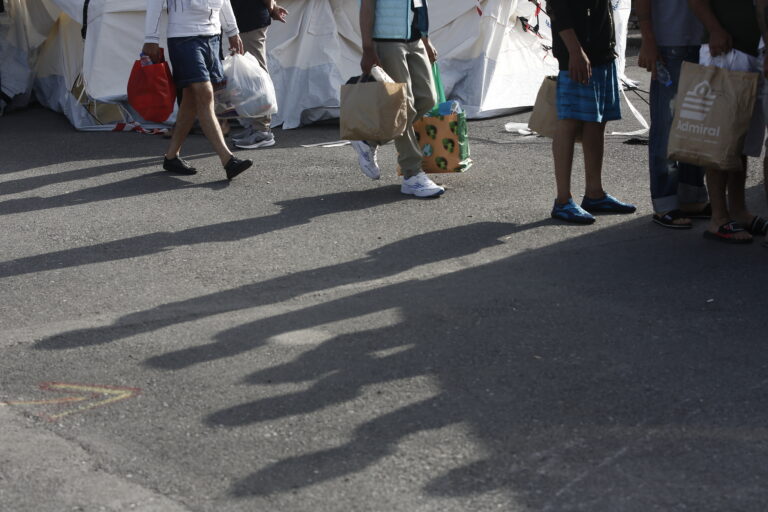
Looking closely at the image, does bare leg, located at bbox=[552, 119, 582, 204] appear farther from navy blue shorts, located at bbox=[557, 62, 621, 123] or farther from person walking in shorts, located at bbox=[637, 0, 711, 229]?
person walking in shorts, located at bbox=[637, 0, 711, 229]

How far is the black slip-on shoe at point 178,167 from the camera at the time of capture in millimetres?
7934

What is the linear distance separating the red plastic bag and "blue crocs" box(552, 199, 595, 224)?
9.49 ft

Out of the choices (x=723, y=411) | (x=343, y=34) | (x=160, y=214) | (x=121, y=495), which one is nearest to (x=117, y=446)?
(x=121, y=495)

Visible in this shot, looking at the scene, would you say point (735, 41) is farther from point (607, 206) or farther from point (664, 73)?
point (607, 206)

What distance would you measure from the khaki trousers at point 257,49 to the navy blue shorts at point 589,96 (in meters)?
3.42

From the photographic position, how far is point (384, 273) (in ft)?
18.0

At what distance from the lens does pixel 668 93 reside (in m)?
5.92

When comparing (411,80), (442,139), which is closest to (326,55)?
(442,139)

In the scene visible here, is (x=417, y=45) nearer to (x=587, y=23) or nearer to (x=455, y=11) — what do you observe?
(x=587, y=23)

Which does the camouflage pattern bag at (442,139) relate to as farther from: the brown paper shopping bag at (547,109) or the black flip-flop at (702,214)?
the black flip-flop at (702,214)

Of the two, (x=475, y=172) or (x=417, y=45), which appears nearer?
(x=417, y=45)

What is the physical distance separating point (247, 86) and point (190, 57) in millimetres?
900

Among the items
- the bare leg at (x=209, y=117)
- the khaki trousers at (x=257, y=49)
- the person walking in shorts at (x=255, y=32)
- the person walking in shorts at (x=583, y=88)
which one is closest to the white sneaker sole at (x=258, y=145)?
the person walking in shorts at (x=255, y=32)

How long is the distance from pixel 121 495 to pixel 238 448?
0.43 metres
